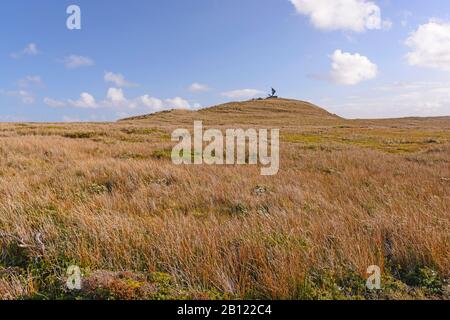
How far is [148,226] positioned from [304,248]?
2652 mm

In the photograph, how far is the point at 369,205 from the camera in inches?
285

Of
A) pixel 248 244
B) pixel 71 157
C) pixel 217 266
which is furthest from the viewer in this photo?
pixel 71 157

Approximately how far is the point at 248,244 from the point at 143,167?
7.30m

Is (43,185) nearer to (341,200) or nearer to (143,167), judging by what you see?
(143,167)

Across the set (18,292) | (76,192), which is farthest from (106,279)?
(76,192)

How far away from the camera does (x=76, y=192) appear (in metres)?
7.69

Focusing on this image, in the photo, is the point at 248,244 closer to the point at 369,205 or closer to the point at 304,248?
the point at 304,248

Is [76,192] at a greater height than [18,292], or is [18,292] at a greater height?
[76,192]

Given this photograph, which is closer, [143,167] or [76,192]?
[76,192]
